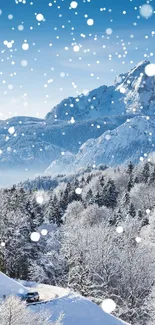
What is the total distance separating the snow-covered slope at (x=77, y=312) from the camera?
24.9 meters

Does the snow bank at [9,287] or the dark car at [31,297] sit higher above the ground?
the snow bank at [9,287]

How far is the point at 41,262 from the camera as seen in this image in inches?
1927

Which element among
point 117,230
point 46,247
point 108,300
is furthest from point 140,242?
point 108,300

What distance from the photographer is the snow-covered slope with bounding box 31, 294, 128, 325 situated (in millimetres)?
24938

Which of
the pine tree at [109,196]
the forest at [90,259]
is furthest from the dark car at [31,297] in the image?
the pine tree at [109,196]

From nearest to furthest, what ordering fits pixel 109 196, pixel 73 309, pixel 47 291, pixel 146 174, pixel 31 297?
pixel 73 309
pixel 31 297
pixel 47 291
pixel 109 196
pixel 146 174

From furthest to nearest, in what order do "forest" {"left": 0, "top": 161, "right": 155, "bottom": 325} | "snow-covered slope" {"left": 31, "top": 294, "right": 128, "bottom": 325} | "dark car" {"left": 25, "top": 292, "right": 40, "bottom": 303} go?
1. "forest" {"left": 0, "top": 161, "right": 155, "bottom": 325}
2. "dark car" {"left": 25, "top": 292, "right": 40, "bottom": 303}
3. "snow-covered slope" {"left": 31, "top": 294, "right": 128, "bottom": 325}

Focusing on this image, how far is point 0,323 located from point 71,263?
32171 millimetres

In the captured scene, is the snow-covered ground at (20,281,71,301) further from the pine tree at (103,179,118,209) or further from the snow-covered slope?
the pine tree at (103,179,118,209)

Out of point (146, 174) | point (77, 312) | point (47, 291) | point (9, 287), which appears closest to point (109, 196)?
point (146, 174)

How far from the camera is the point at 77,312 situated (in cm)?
2586

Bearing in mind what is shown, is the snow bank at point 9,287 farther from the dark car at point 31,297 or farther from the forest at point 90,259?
the forest at point 90,259

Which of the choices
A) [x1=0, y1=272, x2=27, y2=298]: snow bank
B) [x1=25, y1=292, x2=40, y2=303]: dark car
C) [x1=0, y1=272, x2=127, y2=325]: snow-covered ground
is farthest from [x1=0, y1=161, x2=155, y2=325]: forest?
[x1=25, y1=292, x2=40, y2=303]: dark car

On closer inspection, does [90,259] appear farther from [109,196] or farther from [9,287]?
[109,196]
